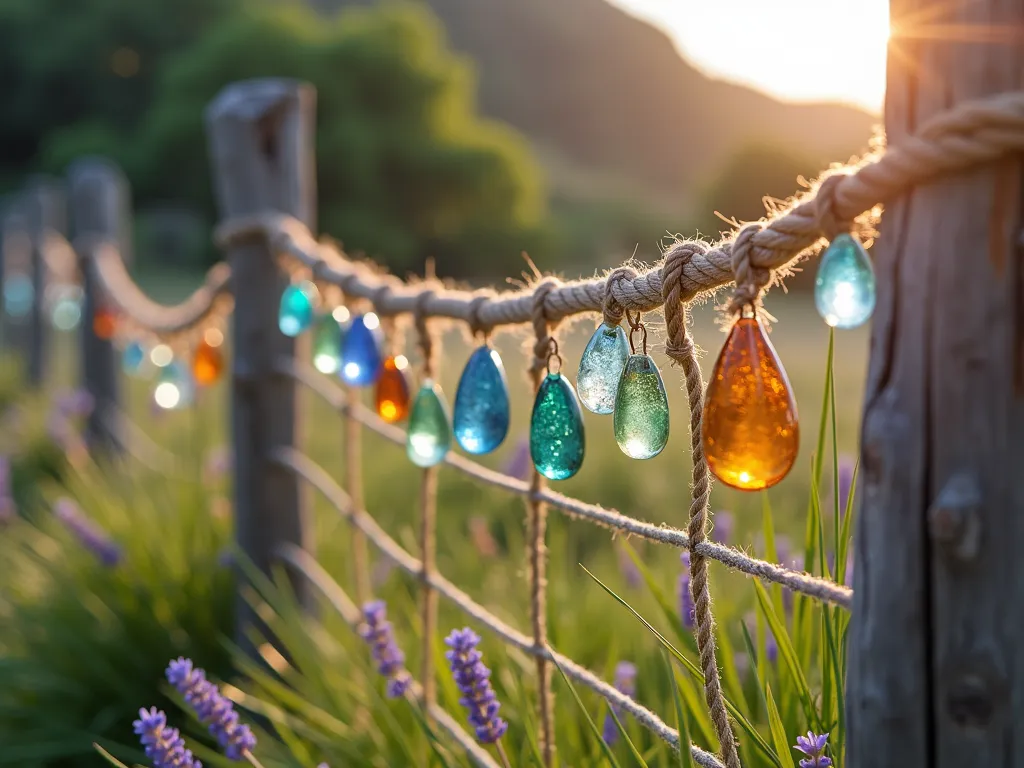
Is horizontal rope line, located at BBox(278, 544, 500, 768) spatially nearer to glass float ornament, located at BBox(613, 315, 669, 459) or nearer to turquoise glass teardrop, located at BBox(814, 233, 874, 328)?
glass float ornament, located at BBox(613, 315, 669, 459)

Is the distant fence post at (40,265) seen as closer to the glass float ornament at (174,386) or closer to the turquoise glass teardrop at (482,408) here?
the glass float ornament at (174,386)

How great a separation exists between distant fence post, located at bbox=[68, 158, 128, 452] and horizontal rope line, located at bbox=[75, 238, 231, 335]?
4 cm

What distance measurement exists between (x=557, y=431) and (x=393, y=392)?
1.88ft

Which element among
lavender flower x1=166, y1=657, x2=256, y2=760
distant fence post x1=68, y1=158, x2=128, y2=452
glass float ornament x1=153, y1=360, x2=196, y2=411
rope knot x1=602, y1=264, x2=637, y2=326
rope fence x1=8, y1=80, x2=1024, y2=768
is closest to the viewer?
rope fence x1=8, y1=80, x2=1024, y2=768

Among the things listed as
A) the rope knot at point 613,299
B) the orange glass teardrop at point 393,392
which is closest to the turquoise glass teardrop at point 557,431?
the rope knot at point 613,299

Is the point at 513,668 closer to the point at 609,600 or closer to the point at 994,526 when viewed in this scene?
the point at 609,600

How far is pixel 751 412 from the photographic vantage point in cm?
90

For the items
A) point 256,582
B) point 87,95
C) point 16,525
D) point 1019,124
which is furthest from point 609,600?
point 87,95

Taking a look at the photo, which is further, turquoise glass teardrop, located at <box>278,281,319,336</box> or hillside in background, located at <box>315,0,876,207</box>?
hillside in background, located at <box>315,0,876,207</box>

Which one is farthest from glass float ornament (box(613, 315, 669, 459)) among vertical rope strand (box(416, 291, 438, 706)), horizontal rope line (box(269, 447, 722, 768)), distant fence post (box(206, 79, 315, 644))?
distant fence post (box(206, 79, 315, 644))

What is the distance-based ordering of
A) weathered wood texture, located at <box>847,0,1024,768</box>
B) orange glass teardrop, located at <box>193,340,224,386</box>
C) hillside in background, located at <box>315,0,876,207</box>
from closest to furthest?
weathered wood texture, located at <box>847,0,1024,768</box> < orange glass teardrop, located at <box>193,340,224,386</box> < hillside in background, located at <box>315,0,876,207</box>

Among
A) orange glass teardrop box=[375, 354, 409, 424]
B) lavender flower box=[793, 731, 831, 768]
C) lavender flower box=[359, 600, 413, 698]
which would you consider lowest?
lavender flower box=[359, 600, 413, 698]

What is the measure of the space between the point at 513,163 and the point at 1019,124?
2643 centimetres

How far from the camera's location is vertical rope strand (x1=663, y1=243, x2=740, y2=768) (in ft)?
3.46
